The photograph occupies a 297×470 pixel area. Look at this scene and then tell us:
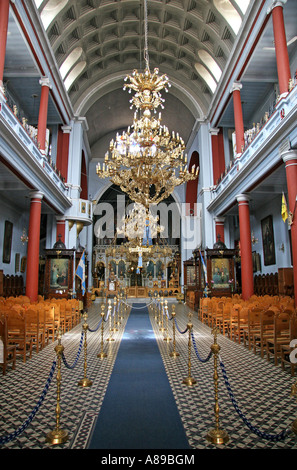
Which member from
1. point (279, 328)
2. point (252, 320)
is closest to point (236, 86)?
point (252, 320)

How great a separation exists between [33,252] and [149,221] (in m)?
5.56

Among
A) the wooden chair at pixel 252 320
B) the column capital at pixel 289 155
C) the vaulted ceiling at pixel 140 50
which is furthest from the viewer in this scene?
the vaulted ceiling at pixel 140 50

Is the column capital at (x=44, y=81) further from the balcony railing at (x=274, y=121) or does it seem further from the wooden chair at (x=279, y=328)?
the wooden chair at (x=279, y=328)

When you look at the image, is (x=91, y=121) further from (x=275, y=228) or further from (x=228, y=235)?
(x=275, y=228)

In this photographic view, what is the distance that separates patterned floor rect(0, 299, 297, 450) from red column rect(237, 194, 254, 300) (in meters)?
6.71

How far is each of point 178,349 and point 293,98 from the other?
7.91 metres

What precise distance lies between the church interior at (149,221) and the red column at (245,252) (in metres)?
0.07

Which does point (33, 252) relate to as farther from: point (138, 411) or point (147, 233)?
point (138, 411)

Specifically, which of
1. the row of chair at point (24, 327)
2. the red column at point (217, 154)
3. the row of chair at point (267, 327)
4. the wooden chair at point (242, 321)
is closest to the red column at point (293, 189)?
the row of chair at point (267, 327)

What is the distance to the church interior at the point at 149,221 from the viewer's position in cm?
381

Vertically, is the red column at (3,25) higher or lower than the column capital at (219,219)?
higher

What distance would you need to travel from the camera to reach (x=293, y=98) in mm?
8742

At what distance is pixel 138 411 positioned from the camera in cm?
384

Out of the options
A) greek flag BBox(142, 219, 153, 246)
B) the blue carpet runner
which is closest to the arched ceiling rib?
greek flag BBox(142, 219, 153, 246)
